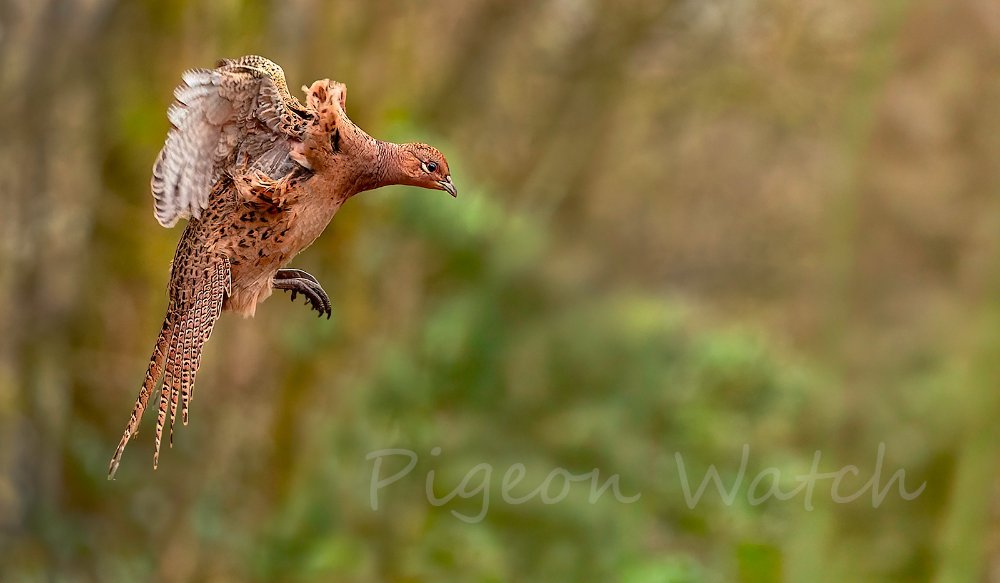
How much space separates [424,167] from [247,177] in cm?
26

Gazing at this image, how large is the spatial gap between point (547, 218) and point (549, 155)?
27.4 inches

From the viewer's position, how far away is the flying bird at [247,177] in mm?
1772

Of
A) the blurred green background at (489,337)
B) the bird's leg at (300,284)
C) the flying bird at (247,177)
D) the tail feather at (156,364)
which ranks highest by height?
the blurred green background at (489,337)

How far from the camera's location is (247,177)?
1821 mm

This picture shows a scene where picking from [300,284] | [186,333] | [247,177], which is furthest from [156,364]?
[300,284]

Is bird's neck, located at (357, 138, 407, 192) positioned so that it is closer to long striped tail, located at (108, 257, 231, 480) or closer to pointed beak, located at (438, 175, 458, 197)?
pointed beak, located at (438, 175, 458, 197)

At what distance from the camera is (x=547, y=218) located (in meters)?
10.9

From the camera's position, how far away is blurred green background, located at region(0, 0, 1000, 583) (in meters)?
8.06

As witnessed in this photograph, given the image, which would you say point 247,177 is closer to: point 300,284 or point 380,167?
point 380,167

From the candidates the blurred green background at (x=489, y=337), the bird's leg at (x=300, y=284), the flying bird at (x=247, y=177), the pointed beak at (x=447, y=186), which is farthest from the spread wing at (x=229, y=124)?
the blurred green background at (x=489, y=337)

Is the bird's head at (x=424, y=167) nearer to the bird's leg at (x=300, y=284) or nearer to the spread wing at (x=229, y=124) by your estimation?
the spread wing at (x=229, y=124)

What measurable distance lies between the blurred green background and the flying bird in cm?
414

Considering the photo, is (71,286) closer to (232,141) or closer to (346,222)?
(346,222)

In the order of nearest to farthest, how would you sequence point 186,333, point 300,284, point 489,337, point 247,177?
point 247,177 < point 186,333 < point 300,284 < point 489,337
